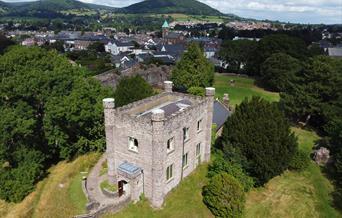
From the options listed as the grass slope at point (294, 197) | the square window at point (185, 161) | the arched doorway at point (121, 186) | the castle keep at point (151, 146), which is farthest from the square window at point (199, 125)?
the arched doorway at point (121, 186)

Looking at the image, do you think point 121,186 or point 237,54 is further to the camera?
point 237,54

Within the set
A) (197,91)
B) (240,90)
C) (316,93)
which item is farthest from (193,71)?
(316,93)

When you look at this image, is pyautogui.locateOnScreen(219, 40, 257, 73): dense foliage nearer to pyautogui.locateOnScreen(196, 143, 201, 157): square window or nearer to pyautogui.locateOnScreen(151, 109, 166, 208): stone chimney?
pyautogui.locateOnScreen(196, 143, 201, 157): square window

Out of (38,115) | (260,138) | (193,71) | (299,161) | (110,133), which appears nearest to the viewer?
(110,133)

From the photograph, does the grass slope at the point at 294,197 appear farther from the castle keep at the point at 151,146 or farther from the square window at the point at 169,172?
the square window at the point at 169,172

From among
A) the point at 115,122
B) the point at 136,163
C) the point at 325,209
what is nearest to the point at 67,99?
the point at 115,122

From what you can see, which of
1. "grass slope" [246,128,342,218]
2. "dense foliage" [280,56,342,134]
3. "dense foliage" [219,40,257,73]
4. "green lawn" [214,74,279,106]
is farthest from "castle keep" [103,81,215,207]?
"dense foliage" [219,40,257,73]

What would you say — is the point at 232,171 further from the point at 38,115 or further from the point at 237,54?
the point at 237,54
